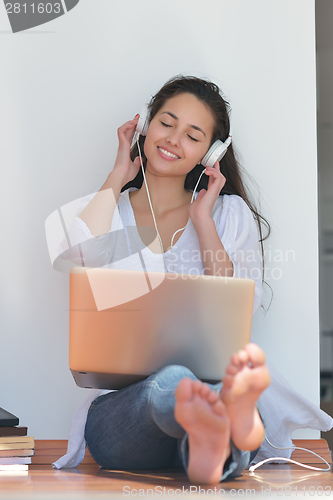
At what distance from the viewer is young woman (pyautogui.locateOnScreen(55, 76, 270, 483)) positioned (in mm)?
863

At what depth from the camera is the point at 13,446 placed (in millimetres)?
1291

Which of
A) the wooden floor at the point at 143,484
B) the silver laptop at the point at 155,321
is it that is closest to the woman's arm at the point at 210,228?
the silver laptop at the point at 155,321

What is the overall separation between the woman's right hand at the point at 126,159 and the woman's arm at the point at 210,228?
0.22 meters

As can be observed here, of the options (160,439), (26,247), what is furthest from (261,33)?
(160,439)

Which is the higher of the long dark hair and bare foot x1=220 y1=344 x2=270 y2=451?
the long dark hair

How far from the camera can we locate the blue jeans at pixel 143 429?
3.23 ft

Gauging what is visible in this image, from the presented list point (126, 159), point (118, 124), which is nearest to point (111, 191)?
point (126, 159)

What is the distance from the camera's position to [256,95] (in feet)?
5.96

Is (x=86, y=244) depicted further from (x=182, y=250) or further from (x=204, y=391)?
(x=204, y=391)

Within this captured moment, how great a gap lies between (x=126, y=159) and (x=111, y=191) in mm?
132

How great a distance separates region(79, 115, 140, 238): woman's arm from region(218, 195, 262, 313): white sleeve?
312mm

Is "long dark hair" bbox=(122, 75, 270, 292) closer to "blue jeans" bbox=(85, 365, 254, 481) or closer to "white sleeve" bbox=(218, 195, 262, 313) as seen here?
"white sleeve" bbox=(218, 195, 262, 313)

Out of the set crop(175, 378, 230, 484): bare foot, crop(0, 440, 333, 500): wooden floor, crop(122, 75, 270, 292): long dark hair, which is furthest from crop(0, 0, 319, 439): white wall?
crop(175, 378, 230, 484): bare foot

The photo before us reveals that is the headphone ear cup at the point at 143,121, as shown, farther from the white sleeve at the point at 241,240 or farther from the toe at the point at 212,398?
the toe at the point at 212,398
